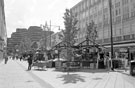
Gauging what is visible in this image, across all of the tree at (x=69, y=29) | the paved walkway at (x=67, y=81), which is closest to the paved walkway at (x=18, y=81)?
the paved walkway at (x=67, y=81)

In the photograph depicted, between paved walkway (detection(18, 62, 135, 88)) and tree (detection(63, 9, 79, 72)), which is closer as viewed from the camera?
paved walkway (detection(18, 62, 135, 88))

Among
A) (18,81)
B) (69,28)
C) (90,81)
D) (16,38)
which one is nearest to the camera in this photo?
(90,81)

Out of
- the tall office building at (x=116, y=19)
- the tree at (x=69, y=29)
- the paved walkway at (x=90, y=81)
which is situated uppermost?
the tall office building at (x=116, y=19)

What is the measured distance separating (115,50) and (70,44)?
960 inches

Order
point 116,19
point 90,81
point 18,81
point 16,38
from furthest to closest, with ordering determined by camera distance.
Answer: point 16,38 < point 116,19 < point 18,81 < point 90,81

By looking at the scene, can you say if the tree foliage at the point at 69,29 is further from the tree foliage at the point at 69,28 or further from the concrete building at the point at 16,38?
the concrete building at the point at 16,38

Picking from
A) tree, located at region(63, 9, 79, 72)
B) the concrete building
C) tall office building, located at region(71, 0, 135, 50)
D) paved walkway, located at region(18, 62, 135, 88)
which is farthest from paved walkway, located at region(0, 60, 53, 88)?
the concrete building

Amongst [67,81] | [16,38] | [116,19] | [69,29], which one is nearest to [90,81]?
[67,81]

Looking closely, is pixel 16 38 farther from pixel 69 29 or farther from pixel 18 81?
Answer: pixel 18 81

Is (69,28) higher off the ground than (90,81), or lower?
higher

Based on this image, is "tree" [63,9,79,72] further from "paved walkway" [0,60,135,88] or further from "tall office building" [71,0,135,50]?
"tall office building" [71,0,135,50]

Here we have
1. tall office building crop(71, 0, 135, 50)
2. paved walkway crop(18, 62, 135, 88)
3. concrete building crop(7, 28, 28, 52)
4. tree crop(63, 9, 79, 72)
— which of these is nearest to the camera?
paved walkway crop(18, 62, 135, 88)

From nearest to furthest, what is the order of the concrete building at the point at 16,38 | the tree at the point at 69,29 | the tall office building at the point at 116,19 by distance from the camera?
1. the tree at the point at 69,29
2. the tall office building at the point at 116,19
3. the concrete building at the point at 16,38

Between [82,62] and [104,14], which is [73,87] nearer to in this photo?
[82,62]
